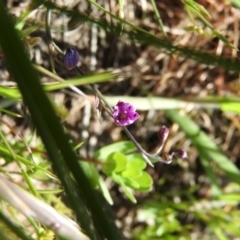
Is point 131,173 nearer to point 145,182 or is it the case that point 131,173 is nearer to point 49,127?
point 145,182

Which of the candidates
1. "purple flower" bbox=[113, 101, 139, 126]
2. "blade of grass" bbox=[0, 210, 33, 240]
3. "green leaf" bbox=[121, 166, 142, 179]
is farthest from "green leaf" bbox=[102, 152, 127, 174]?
"blade of grass" bbox=[0, 210, 33, 240]

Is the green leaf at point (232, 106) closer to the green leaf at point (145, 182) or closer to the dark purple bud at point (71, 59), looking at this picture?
the green leaf at point (145, 182)

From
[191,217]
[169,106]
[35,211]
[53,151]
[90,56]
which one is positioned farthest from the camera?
[191,217]

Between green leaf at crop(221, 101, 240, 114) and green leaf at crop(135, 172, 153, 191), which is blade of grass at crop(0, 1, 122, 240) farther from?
green leaf at crop(221, 101, 240, 114)

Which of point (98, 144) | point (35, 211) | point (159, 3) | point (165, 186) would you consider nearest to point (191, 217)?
point (165, 186)

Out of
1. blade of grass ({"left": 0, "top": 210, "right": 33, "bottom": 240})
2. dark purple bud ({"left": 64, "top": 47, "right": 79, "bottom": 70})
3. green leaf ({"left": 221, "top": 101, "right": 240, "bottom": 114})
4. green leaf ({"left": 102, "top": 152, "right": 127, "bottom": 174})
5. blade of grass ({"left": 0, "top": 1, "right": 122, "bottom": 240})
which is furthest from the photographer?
green leaf ({"left": 221, "top": 101, "right": 240, "bottom": 114})

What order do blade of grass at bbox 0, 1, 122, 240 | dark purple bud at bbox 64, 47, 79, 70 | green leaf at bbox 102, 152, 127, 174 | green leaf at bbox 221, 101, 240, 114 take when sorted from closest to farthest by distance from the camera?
blade of grass at bbox 0, 1, 122, 240 → dark purple bud at bbox 64, 47, 79, 70 → green leaf at bbox 102, 152, 127, 174 → green leaf at bbox 221, 101, 240, 114

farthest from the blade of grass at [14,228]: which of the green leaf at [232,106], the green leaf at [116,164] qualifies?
the green leaf at [232,106]

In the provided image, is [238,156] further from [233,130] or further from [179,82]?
[179,82]
